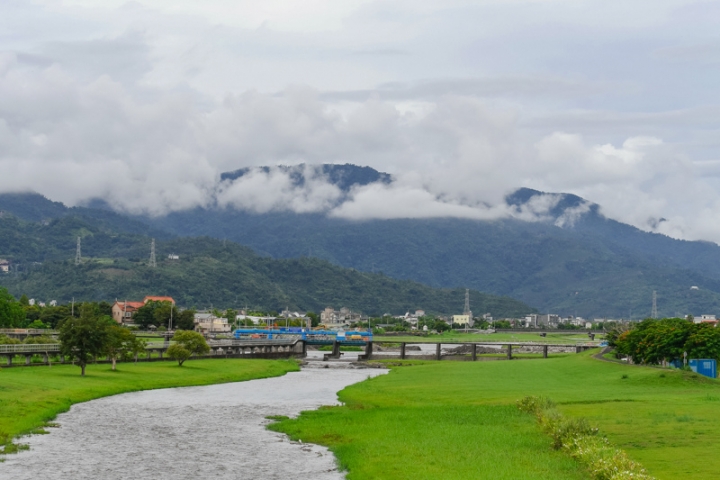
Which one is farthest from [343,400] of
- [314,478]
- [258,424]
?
[314,478]

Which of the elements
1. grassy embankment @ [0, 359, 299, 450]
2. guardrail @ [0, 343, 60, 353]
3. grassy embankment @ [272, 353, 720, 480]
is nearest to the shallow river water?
grassy embankment @ [0, 359, 299, 450]

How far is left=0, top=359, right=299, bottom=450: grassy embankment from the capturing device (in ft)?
211

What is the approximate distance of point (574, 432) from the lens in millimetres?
46562

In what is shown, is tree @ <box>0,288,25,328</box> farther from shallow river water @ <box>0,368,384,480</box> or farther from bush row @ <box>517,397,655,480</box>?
bush row @ <box>517,397,655,480</box>

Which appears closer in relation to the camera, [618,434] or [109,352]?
[618,434]

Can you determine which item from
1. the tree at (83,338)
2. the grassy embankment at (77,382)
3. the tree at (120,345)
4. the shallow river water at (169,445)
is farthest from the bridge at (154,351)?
the shallow river water at (169,445)

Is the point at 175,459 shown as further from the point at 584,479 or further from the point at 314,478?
the point at 584,479

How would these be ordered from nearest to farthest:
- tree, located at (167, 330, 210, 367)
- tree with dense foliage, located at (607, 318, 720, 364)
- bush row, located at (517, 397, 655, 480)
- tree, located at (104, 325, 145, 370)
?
bush row, located at (517, 397, 655, 480), tree with dense foliage, located at (607, 318, 720, 364), tree, located at (104, 325, 145, 370), tree, located at (167, 330, 210, 367)

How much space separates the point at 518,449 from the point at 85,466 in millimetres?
22420

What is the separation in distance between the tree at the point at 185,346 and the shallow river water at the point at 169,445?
42.8m

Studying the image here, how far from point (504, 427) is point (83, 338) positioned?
2337 inches

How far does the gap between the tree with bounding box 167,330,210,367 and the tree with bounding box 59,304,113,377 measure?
24675 millimetres

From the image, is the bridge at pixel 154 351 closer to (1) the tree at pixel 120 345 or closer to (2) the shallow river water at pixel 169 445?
(1) the tree at pixel 120 345

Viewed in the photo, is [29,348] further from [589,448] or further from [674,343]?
[589,448]
